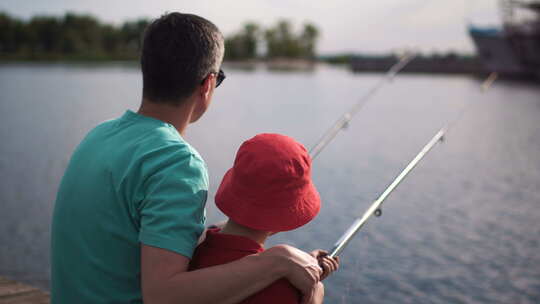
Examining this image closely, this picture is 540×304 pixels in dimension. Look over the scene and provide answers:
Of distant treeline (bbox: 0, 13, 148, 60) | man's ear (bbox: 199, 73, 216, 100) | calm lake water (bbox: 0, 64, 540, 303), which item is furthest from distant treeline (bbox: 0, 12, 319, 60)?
man's ear (bbox: 199, 73, 216, 100)

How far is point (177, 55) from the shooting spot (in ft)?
4.87

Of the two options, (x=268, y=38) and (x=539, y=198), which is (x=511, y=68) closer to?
(x=539, y=198)

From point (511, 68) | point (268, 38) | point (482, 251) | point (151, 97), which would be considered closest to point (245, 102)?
point (482, 251)

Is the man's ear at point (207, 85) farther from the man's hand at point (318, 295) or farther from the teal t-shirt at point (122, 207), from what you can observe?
the man's hand at point (318, 295)

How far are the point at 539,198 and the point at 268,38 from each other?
135m

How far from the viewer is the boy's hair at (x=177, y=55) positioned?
4.87 feet

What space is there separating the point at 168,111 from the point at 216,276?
48 cm

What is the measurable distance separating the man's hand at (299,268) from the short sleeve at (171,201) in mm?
211

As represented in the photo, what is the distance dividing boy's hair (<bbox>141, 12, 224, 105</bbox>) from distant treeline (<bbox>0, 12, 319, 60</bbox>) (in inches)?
4141

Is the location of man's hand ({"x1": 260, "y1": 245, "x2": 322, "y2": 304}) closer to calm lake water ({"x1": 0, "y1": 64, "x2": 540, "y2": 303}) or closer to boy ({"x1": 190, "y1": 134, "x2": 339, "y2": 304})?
boy ({"x1": 190, "y1": 134, "x2": 339, "y2": 304})

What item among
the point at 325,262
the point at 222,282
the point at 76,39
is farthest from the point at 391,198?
the point at 76,39

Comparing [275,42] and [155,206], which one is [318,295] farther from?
[275,42]

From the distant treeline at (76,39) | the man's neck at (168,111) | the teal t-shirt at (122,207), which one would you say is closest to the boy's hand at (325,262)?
the teal t-shirt at (122,207)

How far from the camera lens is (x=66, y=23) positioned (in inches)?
4515
